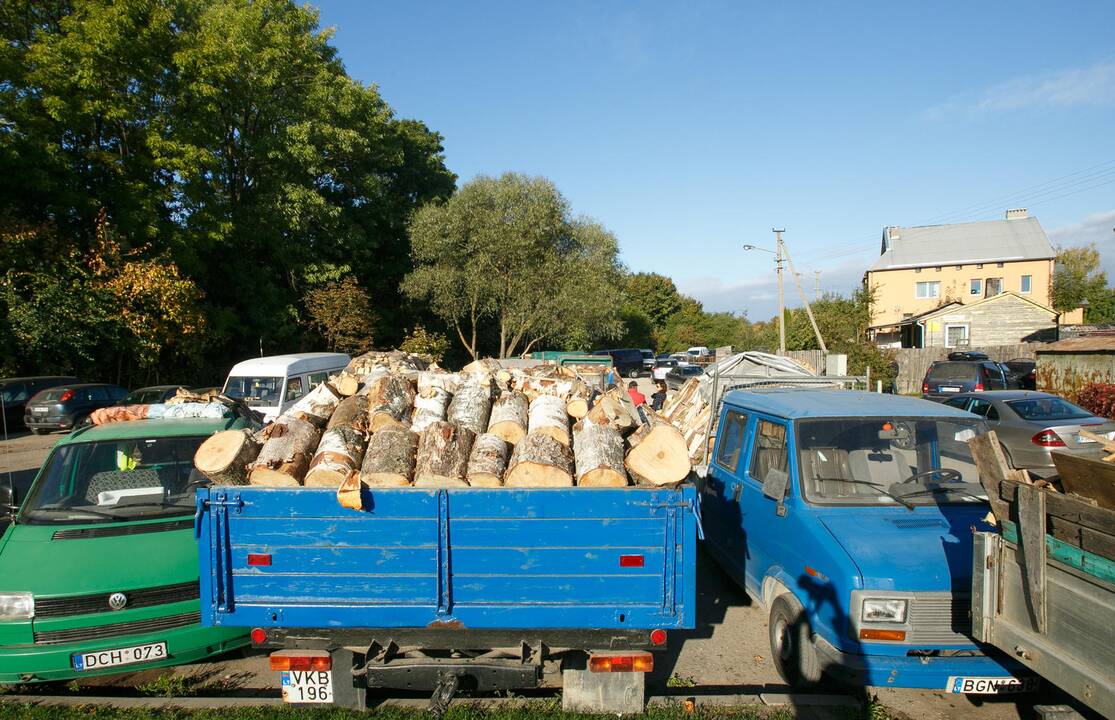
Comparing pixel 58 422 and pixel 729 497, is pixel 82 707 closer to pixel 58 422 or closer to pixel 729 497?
pixel 729 497

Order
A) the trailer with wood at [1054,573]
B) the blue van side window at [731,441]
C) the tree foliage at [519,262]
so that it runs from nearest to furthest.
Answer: the trailer with wood at [1054,573], the blue van side window at [731,441], the tree foliage at [519,262]

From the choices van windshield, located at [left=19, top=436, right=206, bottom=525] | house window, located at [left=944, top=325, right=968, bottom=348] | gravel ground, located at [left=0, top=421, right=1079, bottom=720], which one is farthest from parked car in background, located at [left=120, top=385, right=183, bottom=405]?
house window, located at [left=944, top=325, right=968, bottom=348]

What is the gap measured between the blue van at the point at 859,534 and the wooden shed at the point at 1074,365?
17.1 meters

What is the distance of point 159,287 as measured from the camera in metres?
21.0

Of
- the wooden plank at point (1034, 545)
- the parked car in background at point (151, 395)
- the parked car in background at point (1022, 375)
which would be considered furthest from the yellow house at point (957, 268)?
the wooden plank at point (1034, 545)

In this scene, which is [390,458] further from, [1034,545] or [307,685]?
[1034,545]

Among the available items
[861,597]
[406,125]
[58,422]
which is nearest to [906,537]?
[861,597]

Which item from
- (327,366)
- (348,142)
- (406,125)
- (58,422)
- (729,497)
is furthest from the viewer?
(406,125)

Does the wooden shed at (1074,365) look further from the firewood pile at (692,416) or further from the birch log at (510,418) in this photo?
the birch log at (510,418)

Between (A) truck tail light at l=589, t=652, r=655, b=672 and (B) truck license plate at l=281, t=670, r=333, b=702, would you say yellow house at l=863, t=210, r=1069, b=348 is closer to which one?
(A) truck tail light at l=589, t=652, r=655, b=672

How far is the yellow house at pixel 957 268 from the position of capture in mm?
48406

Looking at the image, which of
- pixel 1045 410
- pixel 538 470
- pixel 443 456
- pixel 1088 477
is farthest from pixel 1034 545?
pixel 1045 410

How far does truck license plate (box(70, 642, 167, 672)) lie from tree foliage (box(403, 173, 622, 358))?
2306 centimetres

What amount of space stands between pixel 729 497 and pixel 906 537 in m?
1.84
